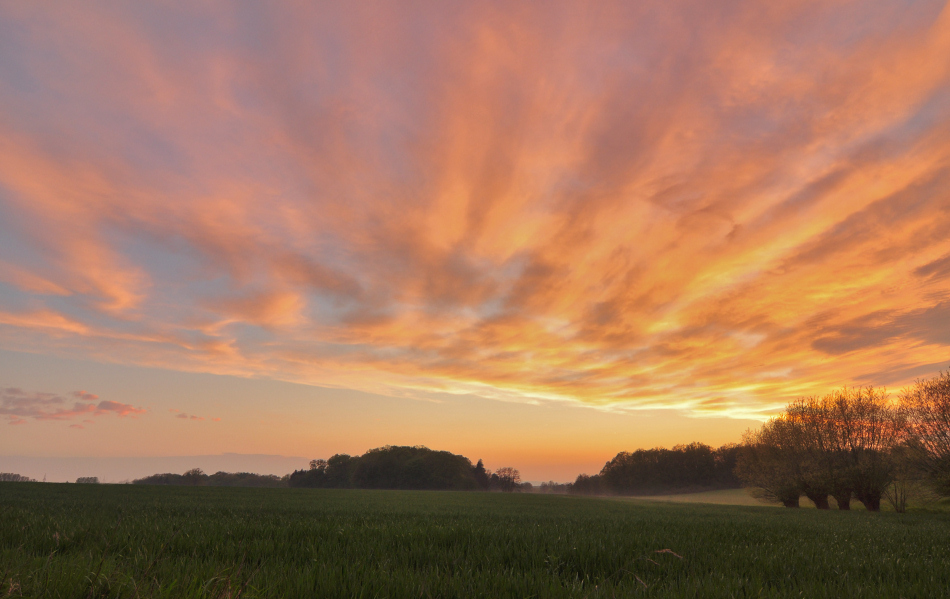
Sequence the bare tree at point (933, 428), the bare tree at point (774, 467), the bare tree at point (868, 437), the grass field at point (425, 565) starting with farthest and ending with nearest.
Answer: the bare tree at point (774, 467) → the bare tree at point (868, 437) → the bare tree at point (933, 428) → the grass field at point (425, 565)

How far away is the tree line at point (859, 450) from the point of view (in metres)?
37.8

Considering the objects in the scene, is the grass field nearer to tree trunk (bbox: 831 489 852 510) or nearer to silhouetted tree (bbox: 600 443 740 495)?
tree trunk (bbox: 831 489 852 510)

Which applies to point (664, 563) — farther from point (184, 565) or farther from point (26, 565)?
point (26, 565)

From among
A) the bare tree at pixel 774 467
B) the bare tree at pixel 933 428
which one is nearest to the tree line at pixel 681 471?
the bare tree at pixel 774 467

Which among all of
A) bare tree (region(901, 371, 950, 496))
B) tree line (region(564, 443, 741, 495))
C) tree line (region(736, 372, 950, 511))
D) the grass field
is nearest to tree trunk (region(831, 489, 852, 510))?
tree line (region(736, 372, 950, 511))

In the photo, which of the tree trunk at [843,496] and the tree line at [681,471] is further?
the tree line at [681,471]

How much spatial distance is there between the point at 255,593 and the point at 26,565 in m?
2.58

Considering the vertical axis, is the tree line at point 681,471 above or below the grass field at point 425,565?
below

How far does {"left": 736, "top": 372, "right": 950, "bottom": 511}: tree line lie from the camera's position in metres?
37.8

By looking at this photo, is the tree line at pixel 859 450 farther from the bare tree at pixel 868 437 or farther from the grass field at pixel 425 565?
the grass field at pixel 425 565

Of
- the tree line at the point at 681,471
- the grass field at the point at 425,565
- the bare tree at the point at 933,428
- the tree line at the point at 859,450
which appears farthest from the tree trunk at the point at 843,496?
the tree line at the point at 681,471

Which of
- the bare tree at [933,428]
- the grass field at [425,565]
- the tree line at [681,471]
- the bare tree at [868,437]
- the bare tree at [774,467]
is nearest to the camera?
the grass field at [425,565]

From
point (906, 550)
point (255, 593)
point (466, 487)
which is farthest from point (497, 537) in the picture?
point (466, 487)

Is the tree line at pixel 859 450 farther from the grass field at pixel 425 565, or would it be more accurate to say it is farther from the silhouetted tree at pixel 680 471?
the silhouetted tree at pixel 680 471
